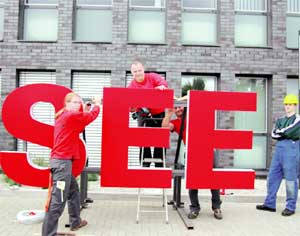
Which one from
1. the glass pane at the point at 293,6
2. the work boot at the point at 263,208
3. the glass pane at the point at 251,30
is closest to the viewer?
the work boot at the point at 263,208

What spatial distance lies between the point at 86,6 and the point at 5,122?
21.3ft

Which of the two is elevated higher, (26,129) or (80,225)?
(26,129)

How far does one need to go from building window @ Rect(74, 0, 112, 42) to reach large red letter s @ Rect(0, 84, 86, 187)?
569 centimetres

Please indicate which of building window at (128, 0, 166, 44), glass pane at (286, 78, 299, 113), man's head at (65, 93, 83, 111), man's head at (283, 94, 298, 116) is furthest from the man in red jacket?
glass pane at (286, 78, 299, 113)

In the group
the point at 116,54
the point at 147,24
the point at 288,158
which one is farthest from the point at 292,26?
the point at 288,158

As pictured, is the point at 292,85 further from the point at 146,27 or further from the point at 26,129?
the point at 26,129

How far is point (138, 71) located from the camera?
692 centimetres

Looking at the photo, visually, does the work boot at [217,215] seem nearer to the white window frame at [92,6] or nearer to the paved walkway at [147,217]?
the paved walkway at [147,217]

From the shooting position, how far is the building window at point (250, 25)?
12328 mm

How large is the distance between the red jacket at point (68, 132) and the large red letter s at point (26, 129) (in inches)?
Result: 35.7

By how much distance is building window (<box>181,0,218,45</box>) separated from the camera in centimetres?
1220

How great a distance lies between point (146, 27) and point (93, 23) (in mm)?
1502

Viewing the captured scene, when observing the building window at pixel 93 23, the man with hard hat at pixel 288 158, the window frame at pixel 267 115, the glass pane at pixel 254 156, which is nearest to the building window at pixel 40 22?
the building window at pixel 93 23

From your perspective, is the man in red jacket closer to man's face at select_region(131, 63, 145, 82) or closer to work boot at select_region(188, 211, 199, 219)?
man's face at select_region(131, 63, 145, 82)
